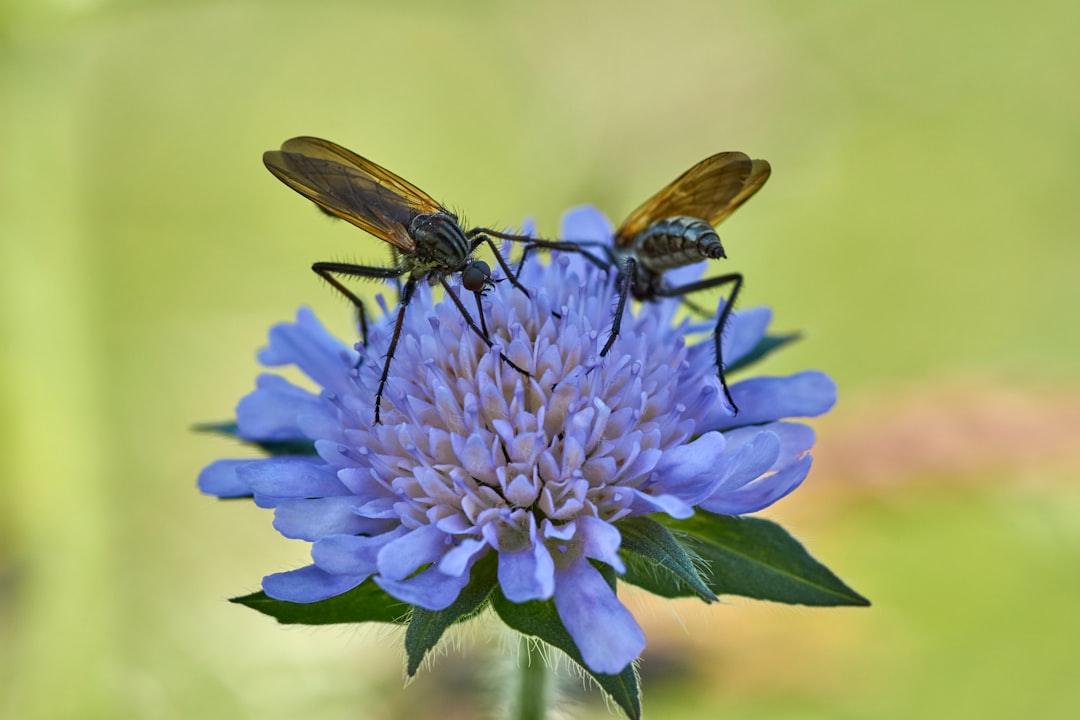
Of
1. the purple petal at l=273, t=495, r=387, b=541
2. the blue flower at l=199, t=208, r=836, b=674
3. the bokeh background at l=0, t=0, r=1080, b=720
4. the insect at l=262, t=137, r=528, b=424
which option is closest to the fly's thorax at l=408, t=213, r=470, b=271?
the insect at l=262, t=137, r=528, b=424

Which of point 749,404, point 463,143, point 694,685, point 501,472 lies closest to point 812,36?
point 463,143

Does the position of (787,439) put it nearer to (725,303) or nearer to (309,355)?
(725,303)

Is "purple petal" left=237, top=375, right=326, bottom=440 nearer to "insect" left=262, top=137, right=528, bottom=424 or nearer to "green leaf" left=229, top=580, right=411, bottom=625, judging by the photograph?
"insect" left=262, top=137, right=528, bottom=424

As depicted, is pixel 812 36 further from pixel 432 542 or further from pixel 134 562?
pixel 432 542

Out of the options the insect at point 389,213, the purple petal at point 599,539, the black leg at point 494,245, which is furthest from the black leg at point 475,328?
the purple petal at point 599,539

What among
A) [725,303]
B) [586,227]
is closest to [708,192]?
[725,303]
